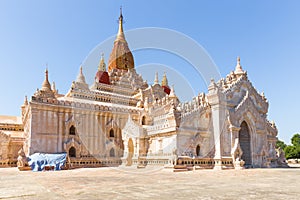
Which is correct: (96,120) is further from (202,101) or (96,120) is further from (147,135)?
(202,101)

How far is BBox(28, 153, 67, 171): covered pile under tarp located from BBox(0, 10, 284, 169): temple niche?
1.13 meters

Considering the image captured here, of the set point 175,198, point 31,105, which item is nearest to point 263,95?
point 31,105

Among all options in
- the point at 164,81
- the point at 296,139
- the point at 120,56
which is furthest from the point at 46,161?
the point at 296,139

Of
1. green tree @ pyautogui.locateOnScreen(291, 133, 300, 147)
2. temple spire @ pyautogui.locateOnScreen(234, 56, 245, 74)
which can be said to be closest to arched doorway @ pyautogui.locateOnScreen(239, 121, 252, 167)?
temple spire @ pyautogui.locateOnScreen(234, 56, 245, 74)

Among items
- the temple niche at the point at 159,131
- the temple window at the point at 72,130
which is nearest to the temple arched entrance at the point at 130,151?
the temple niche at the point at 159,131

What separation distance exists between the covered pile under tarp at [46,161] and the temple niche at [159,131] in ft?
3.72

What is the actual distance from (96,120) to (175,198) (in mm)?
26969

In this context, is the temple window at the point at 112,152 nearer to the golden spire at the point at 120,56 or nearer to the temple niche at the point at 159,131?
the temple niche at the point at 159,131

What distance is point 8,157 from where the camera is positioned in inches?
1280

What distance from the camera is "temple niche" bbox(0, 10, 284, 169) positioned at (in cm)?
2696

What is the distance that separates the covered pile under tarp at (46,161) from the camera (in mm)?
26656

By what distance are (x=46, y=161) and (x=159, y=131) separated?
1131 centimetres

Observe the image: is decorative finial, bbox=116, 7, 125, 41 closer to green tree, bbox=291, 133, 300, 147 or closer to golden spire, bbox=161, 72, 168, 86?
golden spire, bbox=161, 72, 168, 86

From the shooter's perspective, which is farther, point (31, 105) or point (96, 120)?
point (96, 120)
